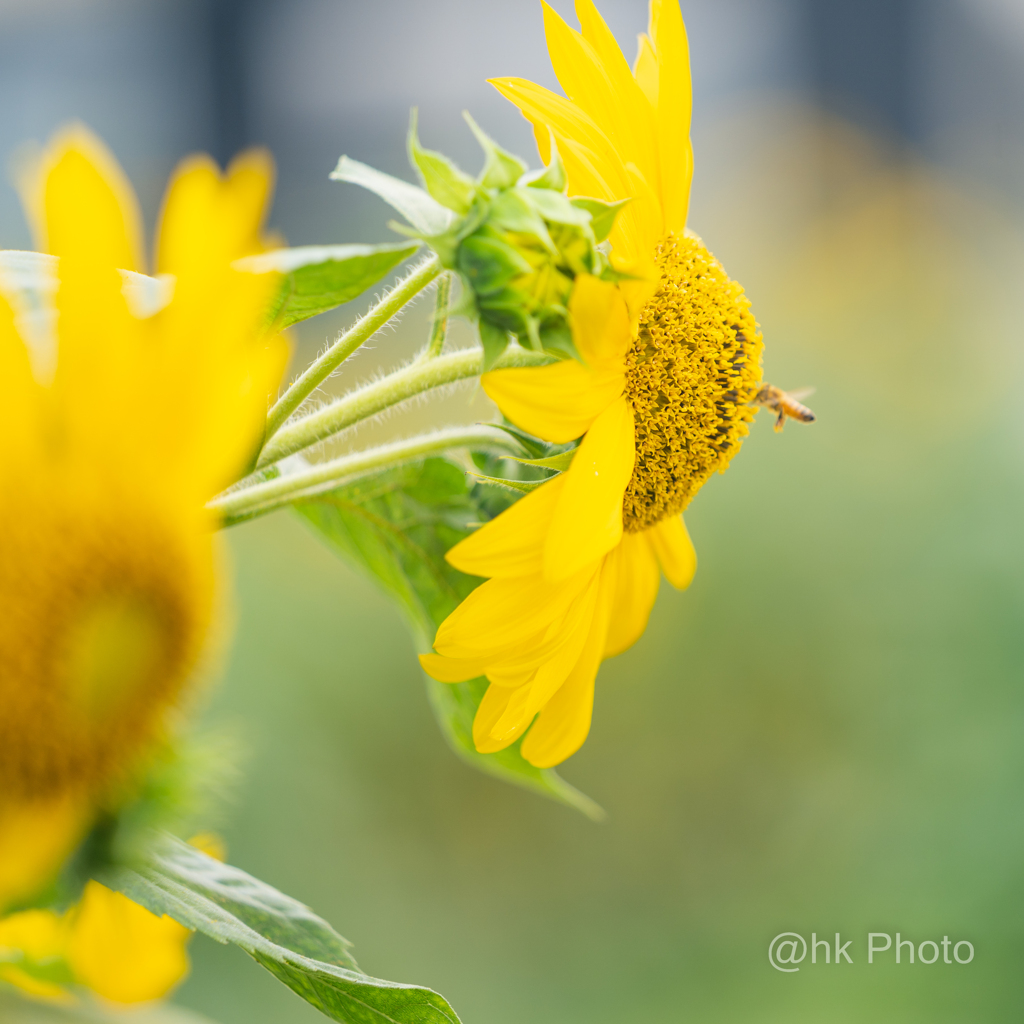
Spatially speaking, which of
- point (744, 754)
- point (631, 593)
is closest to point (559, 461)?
point (631, 593)

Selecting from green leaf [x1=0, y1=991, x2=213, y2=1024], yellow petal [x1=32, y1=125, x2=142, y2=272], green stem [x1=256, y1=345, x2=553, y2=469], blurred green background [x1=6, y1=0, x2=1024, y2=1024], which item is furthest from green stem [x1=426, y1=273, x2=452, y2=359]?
blurred green background [x1=6, y1=0, x2=1024, y2=1024]

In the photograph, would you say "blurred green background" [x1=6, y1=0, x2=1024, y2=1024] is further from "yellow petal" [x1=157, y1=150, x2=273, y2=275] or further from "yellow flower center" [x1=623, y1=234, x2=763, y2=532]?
"yellow petal" [x1=157, y1=150, x2=273, y2=275]

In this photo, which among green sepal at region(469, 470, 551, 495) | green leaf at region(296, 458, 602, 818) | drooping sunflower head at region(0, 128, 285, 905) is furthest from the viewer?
green leaf at region(296, 458, 602, 818)

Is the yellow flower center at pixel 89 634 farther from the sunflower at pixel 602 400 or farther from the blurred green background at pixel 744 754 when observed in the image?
the blurred green background at pixel 744 754

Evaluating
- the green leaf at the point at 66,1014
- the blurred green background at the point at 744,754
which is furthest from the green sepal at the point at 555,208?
the blurred green background at the point at 744,754

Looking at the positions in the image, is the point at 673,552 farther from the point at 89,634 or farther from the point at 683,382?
the point at 89,634
